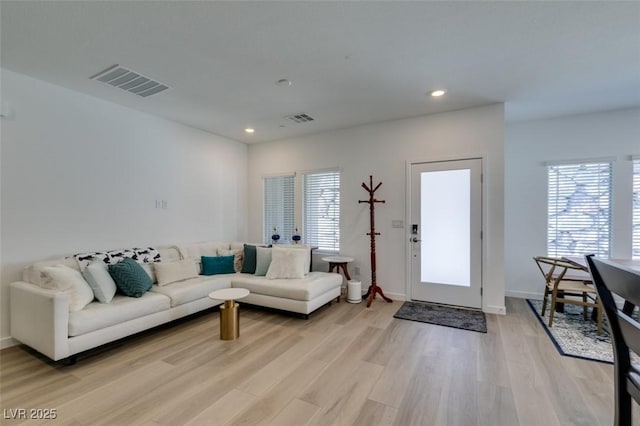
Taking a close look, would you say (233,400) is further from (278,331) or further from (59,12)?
(59,12)

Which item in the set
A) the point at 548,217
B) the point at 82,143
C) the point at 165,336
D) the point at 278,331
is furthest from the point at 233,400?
the point at 548,217

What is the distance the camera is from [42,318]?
2461 millimetres

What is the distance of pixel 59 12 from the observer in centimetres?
207

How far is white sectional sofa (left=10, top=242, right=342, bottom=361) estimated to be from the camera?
2426 mm

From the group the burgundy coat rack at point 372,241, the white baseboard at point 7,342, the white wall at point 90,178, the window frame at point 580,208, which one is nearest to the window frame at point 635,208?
the window frame at point 580,208

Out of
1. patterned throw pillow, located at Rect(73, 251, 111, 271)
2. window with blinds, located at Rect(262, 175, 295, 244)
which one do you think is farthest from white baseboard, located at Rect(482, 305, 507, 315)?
patterned throw pillow, located at Rect(73, 251, 111, 271)

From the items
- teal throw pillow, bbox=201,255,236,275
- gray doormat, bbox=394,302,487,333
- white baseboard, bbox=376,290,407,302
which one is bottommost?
gray doormat, bbox=394,302,487,333

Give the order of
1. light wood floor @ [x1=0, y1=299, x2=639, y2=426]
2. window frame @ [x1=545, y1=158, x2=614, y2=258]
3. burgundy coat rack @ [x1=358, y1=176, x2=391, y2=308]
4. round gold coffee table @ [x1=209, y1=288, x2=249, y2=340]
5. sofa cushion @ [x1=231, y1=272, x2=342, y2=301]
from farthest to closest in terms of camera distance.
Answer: burgundy coat rack @ [x1=358, y1=176, x2=391, y2=308] → window frame @ [x1=545, y1=158, x2=614, y2=258] → sofa cushion @ [x1=231, y1=272, x2=342, y2=301] → round gold coffee table @ [x1=209, y1=288, x2=249, y2=340] → light wood floor @ [x1=0, y1=299, x2=639, y2=426]

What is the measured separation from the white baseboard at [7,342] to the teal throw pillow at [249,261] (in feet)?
8.26

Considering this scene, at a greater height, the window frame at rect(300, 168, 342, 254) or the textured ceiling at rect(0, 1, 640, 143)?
the textured ceiling at rect(0, 1, 640, 143)

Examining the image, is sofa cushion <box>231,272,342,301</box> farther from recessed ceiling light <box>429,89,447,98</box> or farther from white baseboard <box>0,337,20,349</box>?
recessed ceiling light <box>429,89,447,98</box>

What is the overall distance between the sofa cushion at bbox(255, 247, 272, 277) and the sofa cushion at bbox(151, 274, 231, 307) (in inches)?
18.9

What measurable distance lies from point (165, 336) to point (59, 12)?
306 cm

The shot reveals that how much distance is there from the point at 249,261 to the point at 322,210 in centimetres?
157
